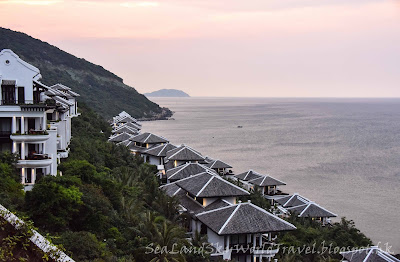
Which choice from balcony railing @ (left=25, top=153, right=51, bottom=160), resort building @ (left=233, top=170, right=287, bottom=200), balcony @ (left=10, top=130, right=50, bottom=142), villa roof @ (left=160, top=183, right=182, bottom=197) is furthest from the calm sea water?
balcony @ (left=10, top=130, right=50, bottom=142)

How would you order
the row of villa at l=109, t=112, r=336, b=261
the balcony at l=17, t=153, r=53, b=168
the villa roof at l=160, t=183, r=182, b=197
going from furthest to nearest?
the villa roof at l=160, t=183, r=182, b=197
the balcony at l=17, t=153, r=53, b=168
the row of villa at l=109, t=112, r=336, b=261

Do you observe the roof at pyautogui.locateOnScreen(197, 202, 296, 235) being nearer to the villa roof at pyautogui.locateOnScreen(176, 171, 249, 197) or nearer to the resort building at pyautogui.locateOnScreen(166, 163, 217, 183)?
the villa roof at pyautogui.locateOnScreen(176, 171, 249, 197)

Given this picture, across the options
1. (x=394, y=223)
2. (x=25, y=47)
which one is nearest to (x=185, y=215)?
(x=394, y=223)

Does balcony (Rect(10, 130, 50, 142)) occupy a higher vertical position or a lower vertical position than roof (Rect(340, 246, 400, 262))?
higher

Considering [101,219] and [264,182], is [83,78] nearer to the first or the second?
[264,182]

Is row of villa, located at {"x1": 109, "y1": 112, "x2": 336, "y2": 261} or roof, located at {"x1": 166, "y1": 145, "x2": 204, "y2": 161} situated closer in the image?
row of villa, located at {"x1": 109, "y1": 112, "x2": 336, "y2": 261}

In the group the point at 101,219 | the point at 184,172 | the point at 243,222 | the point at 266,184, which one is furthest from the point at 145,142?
the point at 101,219

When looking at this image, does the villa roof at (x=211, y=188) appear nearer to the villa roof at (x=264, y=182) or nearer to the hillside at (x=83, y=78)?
the villa roof at (x=264, y=182)

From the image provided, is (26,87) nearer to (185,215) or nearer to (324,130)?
(185,215)
